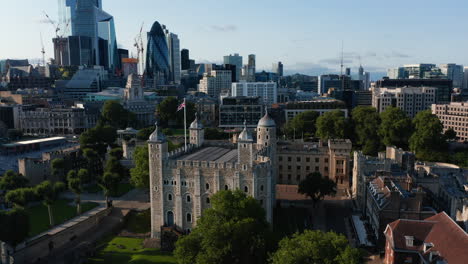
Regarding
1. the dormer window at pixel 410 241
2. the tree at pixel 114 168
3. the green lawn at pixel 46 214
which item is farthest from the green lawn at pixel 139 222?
the dormer window at pixel 410 241

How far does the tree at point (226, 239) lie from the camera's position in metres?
47.9

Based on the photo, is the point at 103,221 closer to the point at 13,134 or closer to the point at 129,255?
the point at 129,255

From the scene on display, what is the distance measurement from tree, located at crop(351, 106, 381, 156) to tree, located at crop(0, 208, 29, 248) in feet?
289

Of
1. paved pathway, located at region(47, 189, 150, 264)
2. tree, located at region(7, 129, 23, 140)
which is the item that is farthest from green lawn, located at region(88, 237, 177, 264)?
tree, located at region(7, 129, 23, 140)

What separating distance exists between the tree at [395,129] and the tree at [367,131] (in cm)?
274

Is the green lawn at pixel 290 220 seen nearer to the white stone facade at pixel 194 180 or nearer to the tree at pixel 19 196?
the white stone facade at pixel 194 180

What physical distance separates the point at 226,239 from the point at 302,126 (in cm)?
9470

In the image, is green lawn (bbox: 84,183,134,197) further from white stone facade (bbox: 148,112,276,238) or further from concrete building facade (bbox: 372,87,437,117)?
concrete building facade (bbox: 372,87,437,117)

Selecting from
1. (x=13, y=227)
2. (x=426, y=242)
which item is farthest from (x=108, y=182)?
(x=426, y=242)

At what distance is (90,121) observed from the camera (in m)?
168

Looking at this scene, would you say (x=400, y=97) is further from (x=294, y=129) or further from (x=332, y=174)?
(x=332, y=174)

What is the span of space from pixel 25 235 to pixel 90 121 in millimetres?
116399

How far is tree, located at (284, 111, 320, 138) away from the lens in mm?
139250

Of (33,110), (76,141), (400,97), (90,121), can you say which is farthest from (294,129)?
(33,110)
